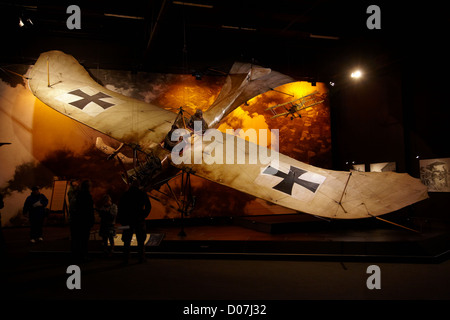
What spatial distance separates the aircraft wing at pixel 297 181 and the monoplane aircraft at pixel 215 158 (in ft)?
0.04

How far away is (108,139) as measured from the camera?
1021cm

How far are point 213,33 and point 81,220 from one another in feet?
26.3

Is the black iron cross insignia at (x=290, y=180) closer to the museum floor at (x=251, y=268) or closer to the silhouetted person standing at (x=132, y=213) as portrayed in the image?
the museum floor at (x=251, y=268)

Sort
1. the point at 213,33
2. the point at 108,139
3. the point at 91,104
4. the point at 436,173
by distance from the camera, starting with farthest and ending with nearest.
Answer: the point at 213,33
the point at 108,139
the point at 436,173
the point at 91,104

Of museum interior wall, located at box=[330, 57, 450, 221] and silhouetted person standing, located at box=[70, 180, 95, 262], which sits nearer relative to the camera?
silhouetted person standing, located at box=[70, 180, 95, 262]

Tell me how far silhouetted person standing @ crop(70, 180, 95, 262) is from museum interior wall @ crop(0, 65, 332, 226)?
129 inches

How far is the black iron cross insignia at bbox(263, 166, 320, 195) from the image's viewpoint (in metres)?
5.55

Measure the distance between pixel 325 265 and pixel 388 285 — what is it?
124 cm

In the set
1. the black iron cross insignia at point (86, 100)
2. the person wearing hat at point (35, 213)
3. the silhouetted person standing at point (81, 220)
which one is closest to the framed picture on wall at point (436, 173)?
the black iron cross insignia at point (86, 100)

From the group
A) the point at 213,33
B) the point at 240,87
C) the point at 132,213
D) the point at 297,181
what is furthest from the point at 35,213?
the point at 213,33

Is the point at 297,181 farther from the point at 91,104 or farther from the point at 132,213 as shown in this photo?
the point at 91,104

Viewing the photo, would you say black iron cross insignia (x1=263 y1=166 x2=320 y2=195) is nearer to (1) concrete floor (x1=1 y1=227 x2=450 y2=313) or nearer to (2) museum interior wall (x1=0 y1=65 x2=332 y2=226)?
(1) concrete floor (x1=1 y1=227 x2=450 y2=313)

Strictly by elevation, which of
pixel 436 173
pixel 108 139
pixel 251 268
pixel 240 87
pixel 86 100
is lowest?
pixel 251 268

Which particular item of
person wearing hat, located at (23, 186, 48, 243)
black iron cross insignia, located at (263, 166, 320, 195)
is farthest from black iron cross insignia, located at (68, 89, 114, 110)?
black iron cross insignia, located at (263, 166, 320, 195)
